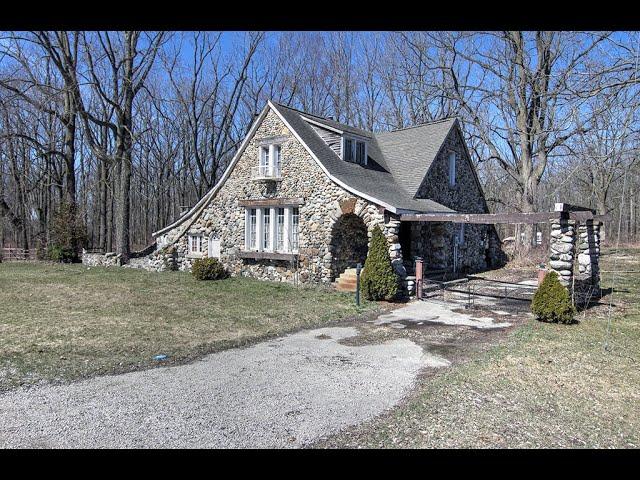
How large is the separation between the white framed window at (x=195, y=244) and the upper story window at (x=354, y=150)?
764 centimetres

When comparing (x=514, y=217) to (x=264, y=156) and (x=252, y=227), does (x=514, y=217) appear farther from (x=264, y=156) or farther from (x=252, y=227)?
(x=252, y=227)

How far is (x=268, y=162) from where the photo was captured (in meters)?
17.1

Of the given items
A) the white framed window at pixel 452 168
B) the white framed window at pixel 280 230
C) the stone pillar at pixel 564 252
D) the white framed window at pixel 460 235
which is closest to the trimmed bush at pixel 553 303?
the stone pillar at pixel 564 252

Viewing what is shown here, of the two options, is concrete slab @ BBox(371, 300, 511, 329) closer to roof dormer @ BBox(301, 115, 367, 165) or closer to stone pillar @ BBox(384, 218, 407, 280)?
stone pillar @ BBox(384, 218, 407, 280)

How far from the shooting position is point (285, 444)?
4070 mm

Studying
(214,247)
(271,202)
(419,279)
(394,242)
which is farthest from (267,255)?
(419,279)

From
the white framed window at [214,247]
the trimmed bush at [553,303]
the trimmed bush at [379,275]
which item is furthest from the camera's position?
the white framed window at [214,247]

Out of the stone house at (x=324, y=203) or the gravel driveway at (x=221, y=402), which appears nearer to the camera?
the gravel driveway at (x=221, y=402)

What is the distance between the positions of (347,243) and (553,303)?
7536 mm

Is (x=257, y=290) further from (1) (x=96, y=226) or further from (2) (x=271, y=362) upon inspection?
(1) (x=96, y=226)

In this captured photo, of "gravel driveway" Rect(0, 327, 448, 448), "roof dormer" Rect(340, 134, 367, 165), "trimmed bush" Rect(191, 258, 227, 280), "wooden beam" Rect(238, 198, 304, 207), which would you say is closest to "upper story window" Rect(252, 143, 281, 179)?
"wooden beam" Rect(238, 198, 304, 207)

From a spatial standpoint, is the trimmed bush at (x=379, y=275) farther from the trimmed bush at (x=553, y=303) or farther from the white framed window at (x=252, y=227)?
the white framed window at (x=252, y=227)

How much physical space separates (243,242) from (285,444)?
13.9 metres

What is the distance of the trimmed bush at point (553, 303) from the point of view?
9297 mm
